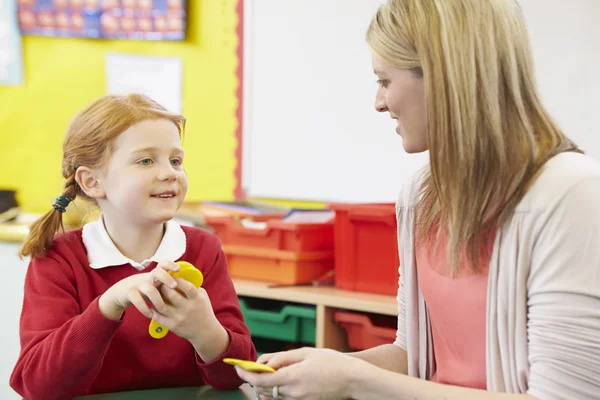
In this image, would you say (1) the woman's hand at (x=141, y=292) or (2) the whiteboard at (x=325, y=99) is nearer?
(1) the woman's hand at (x=141, y=292)

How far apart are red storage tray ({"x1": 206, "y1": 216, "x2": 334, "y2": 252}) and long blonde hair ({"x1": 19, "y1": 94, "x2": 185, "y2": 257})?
3.12ft

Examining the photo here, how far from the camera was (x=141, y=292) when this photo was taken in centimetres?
115

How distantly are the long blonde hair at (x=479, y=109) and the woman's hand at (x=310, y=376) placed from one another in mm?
252

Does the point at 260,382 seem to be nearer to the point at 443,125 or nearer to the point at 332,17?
the point at 443,125

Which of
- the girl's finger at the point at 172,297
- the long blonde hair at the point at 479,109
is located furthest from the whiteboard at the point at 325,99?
the girl's finger at the point at 172,297

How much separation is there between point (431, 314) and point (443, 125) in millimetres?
352

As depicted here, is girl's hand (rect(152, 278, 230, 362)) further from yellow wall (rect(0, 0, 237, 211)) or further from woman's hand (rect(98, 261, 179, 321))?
yellow wall (rect(0, 0, 237, 211))

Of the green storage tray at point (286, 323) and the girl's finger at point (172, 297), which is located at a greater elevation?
A: the girl's finger at point (172, 297)

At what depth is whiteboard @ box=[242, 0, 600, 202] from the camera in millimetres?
2322

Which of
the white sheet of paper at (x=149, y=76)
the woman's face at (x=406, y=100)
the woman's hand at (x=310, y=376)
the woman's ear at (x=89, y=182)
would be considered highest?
the woman's face at (x=406, y=100)

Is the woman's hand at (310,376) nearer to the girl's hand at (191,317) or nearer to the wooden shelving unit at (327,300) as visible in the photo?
the girl's hand at (191,317)

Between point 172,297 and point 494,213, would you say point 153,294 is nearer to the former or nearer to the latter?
point 172,297

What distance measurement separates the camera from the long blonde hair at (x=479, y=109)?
1.03 meters

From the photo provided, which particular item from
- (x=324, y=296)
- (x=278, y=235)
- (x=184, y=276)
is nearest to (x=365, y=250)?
(x=324, y=296)
